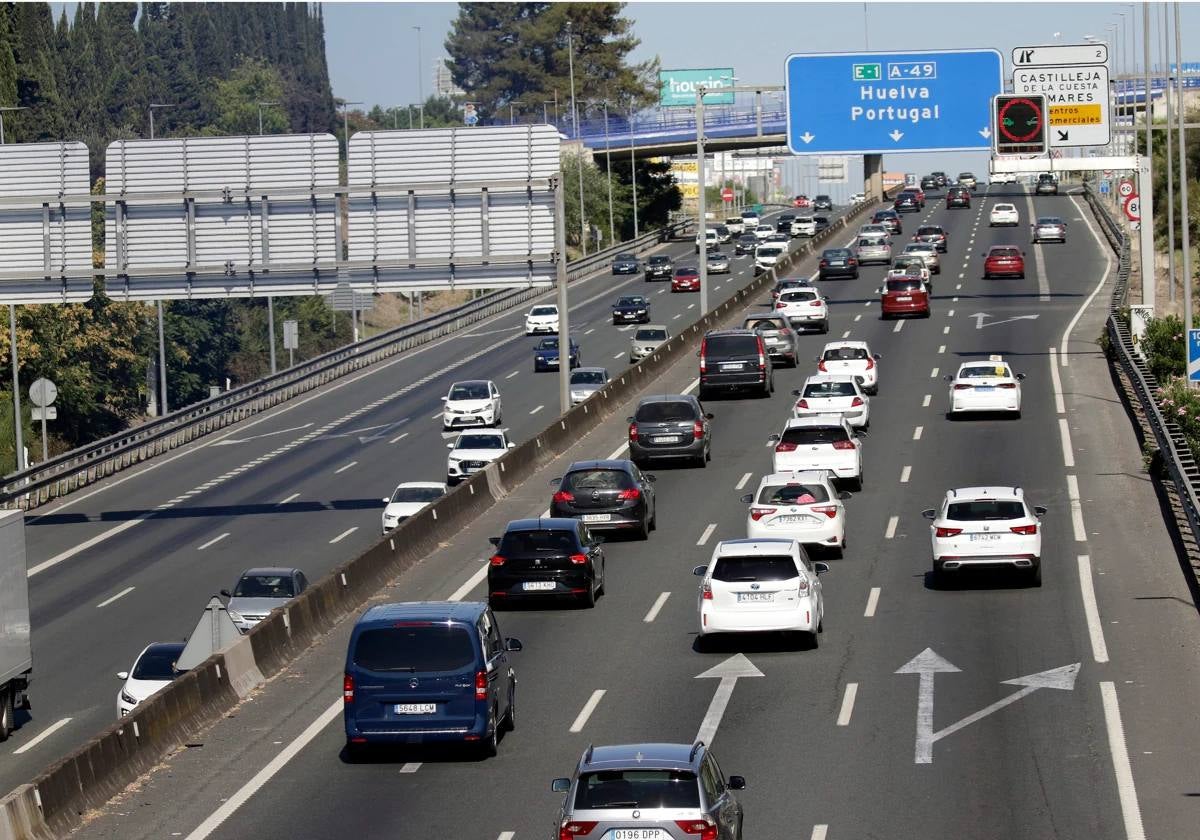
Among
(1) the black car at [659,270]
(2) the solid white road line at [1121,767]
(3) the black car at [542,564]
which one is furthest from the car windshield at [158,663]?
(1) the black car at [659,270]

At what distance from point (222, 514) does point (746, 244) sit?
78321 millimetres

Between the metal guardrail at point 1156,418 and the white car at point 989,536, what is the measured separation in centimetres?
312

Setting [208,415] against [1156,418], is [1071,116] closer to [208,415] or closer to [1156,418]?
[1156,418]

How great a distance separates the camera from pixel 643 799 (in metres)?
14.6

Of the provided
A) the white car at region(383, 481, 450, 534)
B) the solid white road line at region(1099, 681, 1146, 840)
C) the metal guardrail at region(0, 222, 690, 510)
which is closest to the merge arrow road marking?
the solid white road line at region(1099, 681, 1146, 840)

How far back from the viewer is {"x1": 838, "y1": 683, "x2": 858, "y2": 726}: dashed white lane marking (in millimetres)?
22172

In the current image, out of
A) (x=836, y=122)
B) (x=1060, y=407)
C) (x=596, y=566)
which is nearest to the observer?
(x=596, y=566)

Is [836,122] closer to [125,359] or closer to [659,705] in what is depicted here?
[659,705]

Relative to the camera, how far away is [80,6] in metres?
196

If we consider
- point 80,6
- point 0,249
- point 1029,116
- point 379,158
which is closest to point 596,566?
point 379,158

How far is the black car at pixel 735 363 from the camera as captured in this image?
53344 millimetres

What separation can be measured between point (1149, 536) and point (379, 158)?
20.0 m

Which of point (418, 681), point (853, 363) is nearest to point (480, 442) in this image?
point (853, 363)

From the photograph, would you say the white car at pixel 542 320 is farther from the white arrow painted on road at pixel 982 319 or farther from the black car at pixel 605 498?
the black car at pixel 605 498
